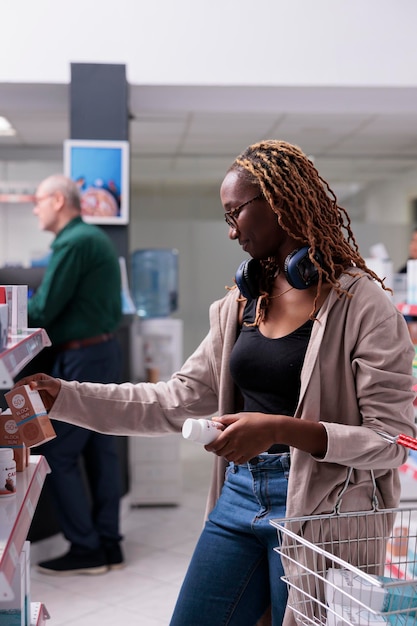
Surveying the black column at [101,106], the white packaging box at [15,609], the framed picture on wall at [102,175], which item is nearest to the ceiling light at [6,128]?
→ the black column at [101,106]

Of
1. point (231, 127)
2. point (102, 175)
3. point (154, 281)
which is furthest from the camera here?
point (231, 127)

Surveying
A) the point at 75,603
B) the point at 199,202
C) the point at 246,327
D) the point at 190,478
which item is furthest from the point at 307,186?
the point at 199,202

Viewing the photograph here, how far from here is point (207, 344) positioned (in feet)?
6.94

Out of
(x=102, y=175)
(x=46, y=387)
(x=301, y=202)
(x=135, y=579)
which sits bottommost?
(x=135, y=579)

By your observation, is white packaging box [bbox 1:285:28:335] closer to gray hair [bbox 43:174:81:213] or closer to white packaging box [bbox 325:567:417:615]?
white packaging box [bbox 325:567:417:615]

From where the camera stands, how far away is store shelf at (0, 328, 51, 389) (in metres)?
1.36

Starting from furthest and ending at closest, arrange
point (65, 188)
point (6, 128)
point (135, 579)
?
point (6, 128) → point (65, 188) → point (135, 579)

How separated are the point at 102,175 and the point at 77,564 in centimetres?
259

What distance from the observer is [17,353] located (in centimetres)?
156

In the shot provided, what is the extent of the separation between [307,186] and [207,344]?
1.64 feet

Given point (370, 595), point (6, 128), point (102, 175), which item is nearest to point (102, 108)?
point (102, 175)

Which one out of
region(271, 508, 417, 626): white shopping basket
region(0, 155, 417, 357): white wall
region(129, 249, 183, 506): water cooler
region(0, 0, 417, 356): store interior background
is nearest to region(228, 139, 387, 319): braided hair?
region(271, 508, 417, 626): white shopping basket

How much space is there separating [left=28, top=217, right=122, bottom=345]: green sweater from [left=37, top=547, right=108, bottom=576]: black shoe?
113 centimetres

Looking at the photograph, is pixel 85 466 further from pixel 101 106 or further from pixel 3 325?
pixel 3 325
